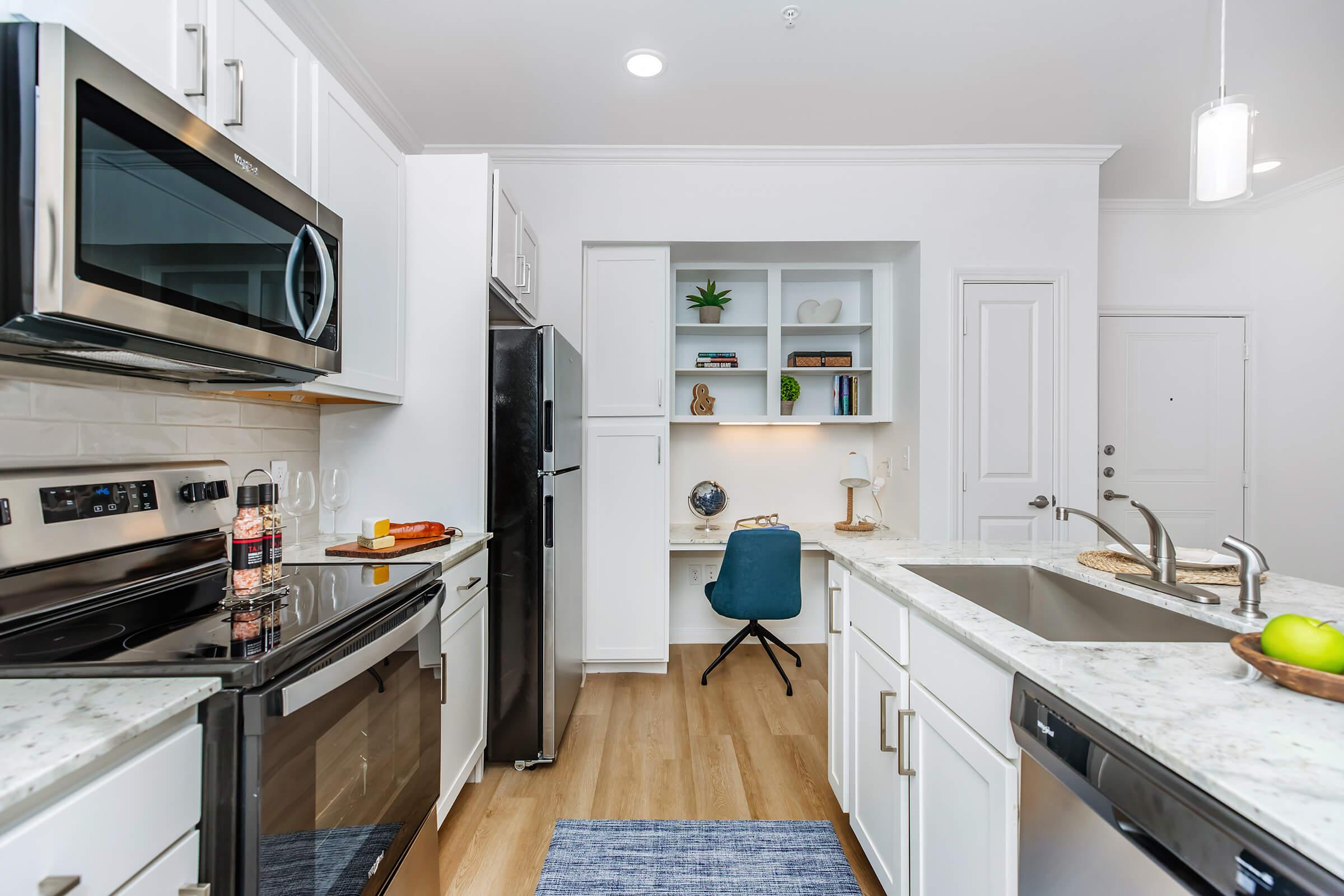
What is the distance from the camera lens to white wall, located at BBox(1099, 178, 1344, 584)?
138 inches

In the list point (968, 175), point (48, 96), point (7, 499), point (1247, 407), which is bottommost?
point (7, 499)

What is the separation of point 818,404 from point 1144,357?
2.10m

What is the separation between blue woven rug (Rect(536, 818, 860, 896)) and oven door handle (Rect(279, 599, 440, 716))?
0.88 meters

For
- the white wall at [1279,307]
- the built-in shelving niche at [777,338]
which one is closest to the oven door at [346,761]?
the built-in shelving niche at [777,338]

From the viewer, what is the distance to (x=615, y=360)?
322 cm

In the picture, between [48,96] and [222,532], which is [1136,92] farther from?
[222,532]

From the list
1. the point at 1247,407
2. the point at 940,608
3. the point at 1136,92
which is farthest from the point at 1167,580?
the point at 1247,407

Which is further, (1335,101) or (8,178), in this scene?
(1335,101)

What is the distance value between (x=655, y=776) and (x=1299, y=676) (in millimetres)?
1962

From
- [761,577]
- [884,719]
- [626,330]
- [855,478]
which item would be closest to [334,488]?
[626,330]

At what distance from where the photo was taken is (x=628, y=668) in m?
3.27

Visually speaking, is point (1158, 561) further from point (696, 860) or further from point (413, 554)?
point (413, 554)

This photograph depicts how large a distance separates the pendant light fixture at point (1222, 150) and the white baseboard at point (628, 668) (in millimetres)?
2899

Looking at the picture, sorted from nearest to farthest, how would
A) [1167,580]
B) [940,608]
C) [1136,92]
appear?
[940,608]
[1167,580]
[1136,92]
